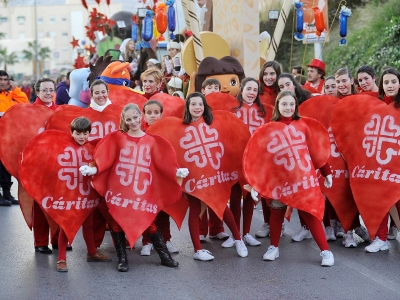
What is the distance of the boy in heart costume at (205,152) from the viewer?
737 centimetres

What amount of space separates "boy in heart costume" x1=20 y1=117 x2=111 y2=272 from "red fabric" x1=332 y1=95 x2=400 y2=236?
2.52 metres

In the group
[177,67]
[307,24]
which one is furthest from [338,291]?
[307,24]

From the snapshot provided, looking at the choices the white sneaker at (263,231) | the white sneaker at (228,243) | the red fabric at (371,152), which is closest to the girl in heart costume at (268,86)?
the white sneaker at (263,231)

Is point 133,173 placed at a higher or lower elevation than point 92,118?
lower

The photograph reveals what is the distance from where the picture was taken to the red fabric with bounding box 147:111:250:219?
7.39 meters

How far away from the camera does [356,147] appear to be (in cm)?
775

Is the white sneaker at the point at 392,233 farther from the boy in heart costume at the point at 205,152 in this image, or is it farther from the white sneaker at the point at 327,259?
the boy in heart costume at the point at 205,152

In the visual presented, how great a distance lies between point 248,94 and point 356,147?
118 centimetres

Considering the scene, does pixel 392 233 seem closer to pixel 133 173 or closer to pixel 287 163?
pixel 287 163

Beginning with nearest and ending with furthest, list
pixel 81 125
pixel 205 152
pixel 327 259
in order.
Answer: pixel 327 259, pixel 81 125, pixel 205 152

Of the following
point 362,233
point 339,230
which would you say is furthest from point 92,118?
point 362,233

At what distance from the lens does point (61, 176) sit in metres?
7.15

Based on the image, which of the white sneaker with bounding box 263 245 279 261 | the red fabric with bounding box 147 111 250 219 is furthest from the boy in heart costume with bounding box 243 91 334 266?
the red fabric with bounding box 147 111 250 219

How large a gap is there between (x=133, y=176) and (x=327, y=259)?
184cm
